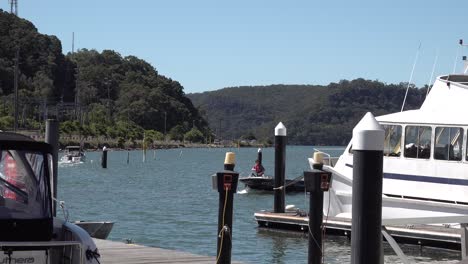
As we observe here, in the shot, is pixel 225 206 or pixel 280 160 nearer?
pixel 225 206

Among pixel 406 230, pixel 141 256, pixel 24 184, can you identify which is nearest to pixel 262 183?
pixel 406 230

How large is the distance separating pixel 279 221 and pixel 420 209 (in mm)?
4387

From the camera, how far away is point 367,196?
8.41m

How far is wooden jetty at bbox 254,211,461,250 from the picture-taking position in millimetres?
19172

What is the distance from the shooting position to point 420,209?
64.4ft

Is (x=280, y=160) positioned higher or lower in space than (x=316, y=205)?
higher

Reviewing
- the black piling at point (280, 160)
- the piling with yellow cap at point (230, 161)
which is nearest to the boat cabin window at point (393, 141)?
the black piling at point (280, 160)

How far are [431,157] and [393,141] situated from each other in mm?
1118

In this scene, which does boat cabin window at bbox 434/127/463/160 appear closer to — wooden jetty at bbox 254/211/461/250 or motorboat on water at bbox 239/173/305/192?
wooden jetty at bbox 254/211/461/250

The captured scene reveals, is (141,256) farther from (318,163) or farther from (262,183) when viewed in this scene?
(262,183)

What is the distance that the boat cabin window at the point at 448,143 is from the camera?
19.7 m

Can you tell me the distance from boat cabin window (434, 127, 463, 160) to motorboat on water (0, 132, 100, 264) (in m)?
12.9

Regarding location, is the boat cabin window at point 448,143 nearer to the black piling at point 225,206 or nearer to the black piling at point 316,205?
the black piling at point 316,205

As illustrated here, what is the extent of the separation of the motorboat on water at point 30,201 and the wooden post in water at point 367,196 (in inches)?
104
